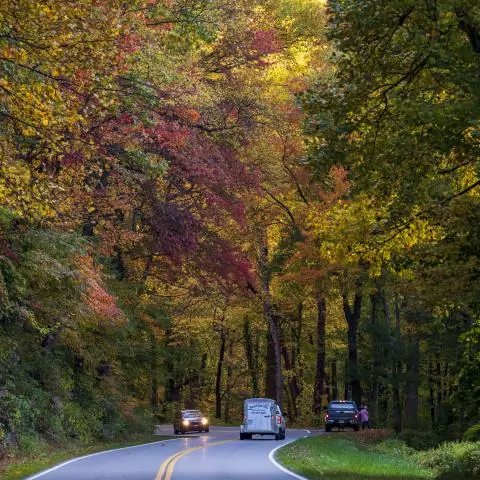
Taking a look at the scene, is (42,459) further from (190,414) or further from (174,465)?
(190,414)

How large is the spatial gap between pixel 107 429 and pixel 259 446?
6828 mm

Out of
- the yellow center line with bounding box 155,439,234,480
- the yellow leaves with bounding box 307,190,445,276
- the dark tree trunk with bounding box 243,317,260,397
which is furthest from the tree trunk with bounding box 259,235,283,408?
the yellow leaves with bounding box 307,190,445,276

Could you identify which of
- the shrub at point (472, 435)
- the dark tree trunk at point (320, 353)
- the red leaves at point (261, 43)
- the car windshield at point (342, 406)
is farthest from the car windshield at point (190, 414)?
the red leaves at point (261, 43)

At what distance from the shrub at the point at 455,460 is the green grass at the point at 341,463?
18.9 inches

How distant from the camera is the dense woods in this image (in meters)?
14.0

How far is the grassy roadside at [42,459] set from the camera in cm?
2083

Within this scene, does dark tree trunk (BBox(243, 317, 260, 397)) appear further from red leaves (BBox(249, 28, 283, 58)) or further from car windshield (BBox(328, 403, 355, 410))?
red leaves (BBox(249, 28, 283, 58))

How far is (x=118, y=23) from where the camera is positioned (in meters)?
14.2

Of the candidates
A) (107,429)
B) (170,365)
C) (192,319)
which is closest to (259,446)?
(107,429)

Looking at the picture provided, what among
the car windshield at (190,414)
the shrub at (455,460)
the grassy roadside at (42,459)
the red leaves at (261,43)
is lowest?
the shrub at (455,460)

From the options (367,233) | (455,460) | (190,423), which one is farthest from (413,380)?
(367,233)

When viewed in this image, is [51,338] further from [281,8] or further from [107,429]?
[281,8]

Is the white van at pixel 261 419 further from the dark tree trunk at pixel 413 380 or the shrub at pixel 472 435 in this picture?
the dark tree trunk at pixel 413 380

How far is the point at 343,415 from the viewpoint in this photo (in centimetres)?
4622
